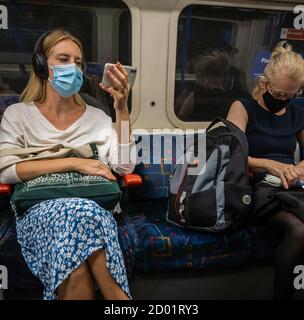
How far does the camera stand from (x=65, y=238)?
1.49 metres

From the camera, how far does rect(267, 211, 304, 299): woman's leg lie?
5.78ft

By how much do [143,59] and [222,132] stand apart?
35.1 inches

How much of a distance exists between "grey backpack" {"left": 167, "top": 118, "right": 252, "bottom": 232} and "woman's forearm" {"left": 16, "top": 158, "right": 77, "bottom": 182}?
0.60 m

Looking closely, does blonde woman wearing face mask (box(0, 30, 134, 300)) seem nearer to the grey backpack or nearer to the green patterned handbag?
the green patterned handbag

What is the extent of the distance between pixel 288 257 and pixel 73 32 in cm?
190

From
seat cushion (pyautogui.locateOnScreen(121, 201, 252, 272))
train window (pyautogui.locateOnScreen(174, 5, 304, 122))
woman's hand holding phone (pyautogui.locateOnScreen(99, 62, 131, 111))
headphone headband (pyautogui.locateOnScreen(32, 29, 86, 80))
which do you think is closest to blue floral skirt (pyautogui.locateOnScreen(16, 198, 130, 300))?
seat cushion (pyautogui.locateOnScreen(121, 201, 252, 272))

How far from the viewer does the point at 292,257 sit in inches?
69.3

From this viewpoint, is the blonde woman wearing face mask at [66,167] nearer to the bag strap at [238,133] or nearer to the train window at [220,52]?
the bag strap at [238,133]

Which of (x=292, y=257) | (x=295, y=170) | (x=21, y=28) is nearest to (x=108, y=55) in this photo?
(x=21, y=28)

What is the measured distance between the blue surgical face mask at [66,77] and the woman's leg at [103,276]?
86 cm

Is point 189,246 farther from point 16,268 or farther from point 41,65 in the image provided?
point 41,65

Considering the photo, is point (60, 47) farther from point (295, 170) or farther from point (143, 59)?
point (295, 170)

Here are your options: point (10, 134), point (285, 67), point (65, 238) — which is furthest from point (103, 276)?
point (285, 67)

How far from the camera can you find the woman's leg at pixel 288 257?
176cm
